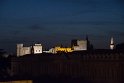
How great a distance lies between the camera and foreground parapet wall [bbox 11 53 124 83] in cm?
2072

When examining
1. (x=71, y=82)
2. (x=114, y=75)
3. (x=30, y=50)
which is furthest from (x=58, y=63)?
(x=30, y=50)

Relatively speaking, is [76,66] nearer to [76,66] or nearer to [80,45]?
[76,66]

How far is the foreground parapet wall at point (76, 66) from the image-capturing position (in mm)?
20719

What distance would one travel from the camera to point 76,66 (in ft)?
75.7

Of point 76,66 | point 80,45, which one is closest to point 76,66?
point 76,66

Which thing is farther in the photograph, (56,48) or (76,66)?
(56,48)

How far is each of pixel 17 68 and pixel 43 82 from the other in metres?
7.13

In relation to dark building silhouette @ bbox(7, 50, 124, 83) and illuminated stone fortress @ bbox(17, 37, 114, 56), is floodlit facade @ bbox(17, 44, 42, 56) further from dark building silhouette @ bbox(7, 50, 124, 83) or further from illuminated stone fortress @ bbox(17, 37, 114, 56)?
dark building silhouette @ bbox(7, 50, 124, 83)

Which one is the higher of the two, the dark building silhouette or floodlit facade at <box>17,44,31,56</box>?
floodlit facade at <box>17,44,31,56</box>

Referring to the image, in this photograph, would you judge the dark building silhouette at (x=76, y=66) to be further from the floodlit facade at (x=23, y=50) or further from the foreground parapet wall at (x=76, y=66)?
the floodlit facade at (x=23, y=50)

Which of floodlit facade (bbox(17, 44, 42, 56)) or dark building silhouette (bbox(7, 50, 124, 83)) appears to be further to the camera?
floodlit facade (bbox(17, 44, 42, 56))

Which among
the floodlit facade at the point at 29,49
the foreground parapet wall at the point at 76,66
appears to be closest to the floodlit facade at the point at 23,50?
the floodlit facade at the point at 29,49

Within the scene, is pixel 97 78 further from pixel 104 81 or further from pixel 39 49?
pixel 39 49

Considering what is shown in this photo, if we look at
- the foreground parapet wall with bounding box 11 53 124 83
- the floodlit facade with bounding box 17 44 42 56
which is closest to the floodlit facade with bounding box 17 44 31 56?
the floodlit facade with bounding box 17 44 42 56
